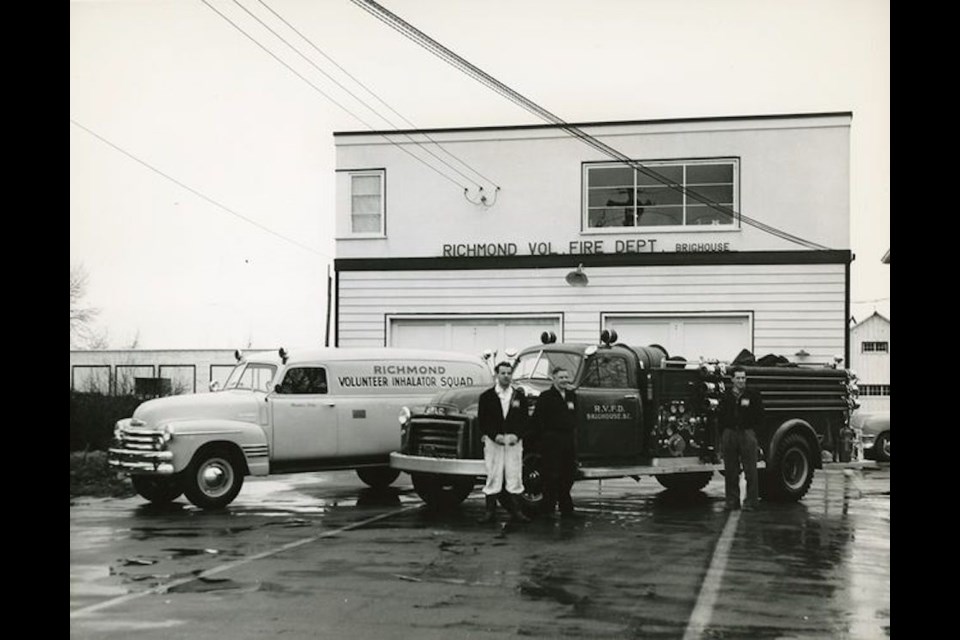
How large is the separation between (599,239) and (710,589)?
36.9ft

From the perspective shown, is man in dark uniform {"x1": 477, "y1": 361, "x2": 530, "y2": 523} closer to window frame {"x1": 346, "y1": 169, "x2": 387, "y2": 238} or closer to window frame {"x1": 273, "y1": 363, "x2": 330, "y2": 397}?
window frame {"x1": 273, "y1": 363, "x2": 330, "y2": 397}

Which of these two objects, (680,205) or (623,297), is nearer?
(680,205)

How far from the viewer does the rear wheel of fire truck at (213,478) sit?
14.0 metres

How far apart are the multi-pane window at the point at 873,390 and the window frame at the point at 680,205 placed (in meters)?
3.87

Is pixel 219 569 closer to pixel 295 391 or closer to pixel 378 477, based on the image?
pixel 295 391

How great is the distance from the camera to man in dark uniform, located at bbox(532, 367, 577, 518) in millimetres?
13055

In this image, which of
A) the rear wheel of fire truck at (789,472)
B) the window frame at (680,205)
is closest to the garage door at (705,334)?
the window frame at (680,205)

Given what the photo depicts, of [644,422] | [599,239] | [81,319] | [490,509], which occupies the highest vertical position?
[599,239]

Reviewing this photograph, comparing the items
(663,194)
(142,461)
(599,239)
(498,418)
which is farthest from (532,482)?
(663,194)

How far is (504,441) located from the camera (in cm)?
1277

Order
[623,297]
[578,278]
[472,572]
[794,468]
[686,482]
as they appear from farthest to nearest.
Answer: [578,278], [623,297], [686,482], [794,468], [472,572]
